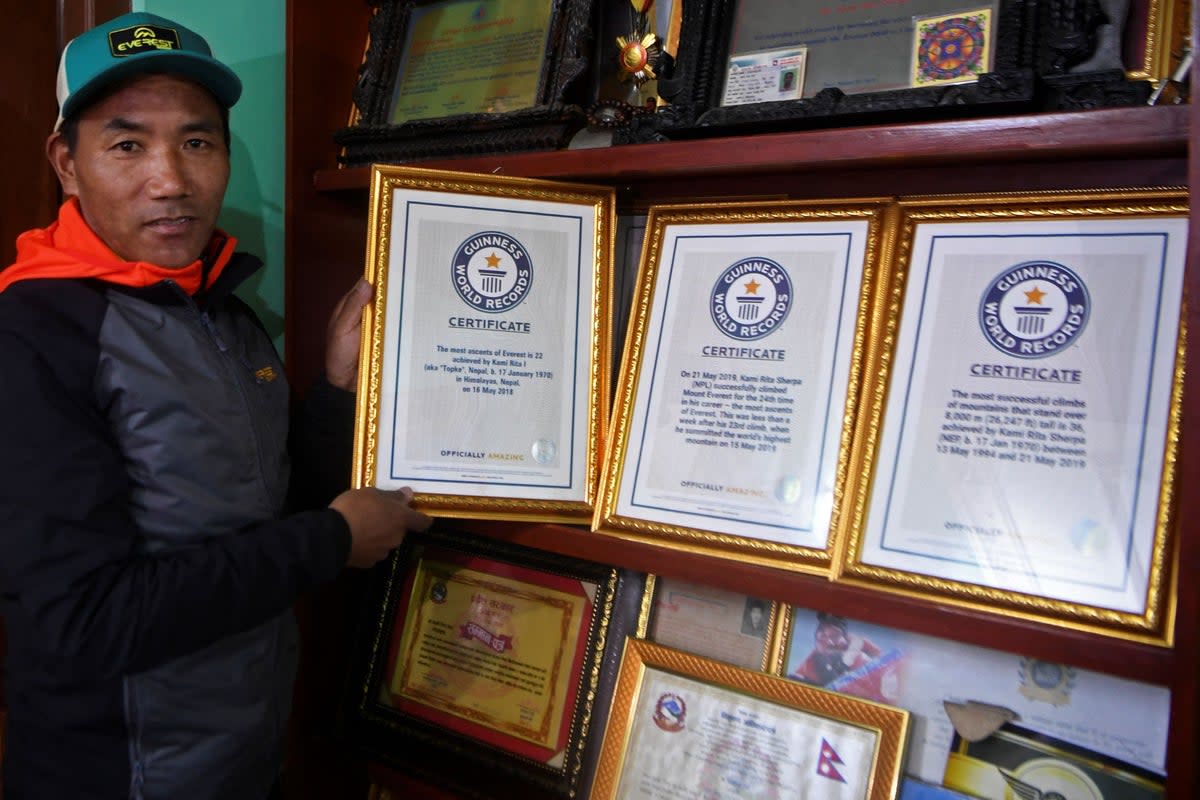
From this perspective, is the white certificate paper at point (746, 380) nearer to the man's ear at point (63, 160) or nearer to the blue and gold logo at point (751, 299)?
the blue and gold logo at point (751, 299)

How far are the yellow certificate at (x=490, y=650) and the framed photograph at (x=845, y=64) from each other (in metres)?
0.74

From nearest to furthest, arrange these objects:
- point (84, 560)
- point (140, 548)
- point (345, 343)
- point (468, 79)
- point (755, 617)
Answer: point (84, 560)
point (140, 548)
point (755, 617)
point (345, 343)
point (468, 79)

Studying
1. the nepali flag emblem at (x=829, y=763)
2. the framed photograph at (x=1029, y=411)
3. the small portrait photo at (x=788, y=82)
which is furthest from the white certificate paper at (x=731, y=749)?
the small portrait photo at (x=788, y=82)

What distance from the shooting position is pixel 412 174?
1169mm

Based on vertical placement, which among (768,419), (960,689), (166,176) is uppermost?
(166,176)

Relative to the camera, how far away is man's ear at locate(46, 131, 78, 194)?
1073mm

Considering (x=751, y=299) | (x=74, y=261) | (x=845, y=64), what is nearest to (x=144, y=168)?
(x=74, y=261)

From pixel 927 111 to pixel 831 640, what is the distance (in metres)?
0.66

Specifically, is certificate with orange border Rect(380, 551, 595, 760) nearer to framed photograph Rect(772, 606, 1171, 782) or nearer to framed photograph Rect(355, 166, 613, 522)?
framed photograph Rect(355, 166, 613, 522)

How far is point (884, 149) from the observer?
93cm

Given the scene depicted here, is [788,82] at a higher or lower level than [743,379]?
higher

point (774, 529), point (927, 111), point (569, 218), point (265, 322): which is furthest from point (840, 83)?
point (265, 322)

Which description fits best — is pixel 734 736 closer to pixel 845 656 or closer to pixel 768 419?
pixel 845 656

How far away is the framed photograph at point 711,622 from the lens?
3.71ft
